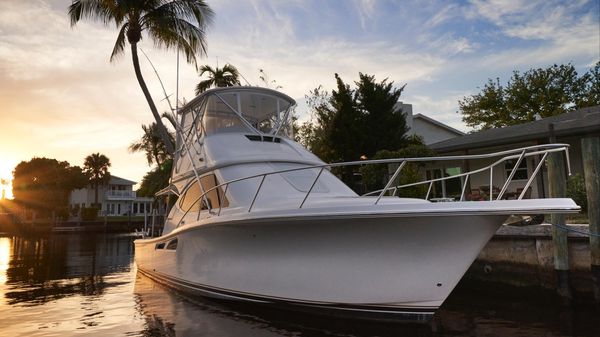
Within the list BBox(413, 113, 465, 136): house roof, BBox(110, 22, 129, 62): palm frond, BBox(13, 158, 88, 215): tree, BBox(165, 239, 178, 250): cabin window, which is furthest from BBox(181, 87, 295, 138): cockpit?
BBox(13, 158, 88, 215): tree

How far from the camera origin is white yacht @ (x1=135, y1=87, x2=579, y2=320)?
207 inches

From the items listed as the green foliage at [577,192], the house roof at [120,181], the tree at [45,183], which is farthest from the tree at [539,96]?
Answer: the house roof at [120,181]

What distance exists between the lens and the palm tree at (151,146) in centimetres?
3491

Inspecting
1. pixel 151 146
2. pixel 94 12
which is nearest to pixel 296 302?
pixel 94 12

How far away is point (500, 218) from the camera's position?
5273 millimetres

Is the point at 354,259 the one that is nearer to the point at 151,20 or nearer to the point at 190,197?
the point at 190,197

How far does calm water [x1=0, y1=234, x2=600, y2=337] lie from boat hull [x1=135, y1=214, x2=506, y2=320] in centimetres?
31

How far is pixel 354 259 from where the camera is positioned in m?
5.65

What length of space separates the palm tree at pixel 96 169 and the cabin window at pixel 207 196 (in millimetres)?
50465

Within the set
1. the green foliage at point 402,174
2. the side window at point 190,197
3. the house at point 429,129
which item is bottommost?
the side window at point 190,197

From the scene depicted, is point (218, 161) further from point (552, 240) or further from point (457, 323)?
point (552, 240)

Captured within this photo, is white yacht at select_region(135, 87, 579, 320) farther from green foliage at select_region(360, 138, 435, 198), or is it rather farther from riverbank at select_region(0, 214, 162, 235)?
riverbank at select_region(0, 214, 162, 235)

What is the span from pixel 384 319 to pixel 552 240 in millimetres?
3982

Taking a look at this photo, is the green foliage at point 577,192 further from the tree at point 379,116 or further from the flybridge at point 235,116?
the tree at point 379,116
